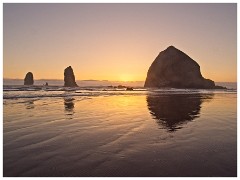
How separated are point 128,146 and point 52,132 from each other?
9.15 feet

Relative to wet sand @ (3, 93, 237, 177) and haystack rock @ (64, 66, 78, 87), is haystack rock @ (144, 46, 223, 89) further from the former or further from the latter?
wet sand @ (3, 93, 237, 177)

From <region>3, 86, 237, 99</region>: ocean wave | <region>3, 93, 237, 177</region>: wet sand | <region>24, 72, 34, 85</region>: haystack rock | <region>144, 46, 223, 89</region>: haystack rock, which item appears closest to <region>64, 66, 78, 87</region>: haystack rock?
<region>24, 72, 34, 85</region>: haystack rock

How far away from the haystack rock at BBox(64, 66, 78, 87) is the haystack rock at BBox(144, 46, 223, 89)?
33556 millimetres

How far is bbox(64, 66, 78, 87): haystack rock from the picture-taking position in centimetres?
10038

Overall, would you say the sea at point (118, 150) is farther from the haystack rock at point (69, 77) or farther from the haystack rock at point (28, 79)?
the haystack rock at point (28, 79)

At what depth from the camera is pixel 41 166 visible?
4.18 metres

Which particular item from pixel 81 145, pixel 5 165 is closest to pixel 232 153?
pixel 81 145

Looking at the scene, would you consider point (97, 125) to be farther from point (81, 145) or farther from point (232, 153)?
point (232, 153)

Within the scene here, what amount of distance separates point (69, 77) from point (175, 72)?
156 ft

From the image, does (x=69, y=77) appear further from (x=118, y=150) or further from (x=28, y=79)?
(x=118, y=150)

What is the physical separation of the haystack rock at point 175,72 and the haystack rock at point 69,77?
33556 mm

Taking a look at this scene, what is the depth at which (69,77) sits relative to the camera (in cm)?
Result: 10319

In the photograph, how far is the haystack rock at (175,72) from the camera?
81.7 meters

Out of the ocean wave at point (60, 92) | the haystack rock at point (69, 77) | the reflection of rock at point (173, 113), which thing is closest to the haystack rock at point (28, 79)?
the haystack rock at point (69, 77)
